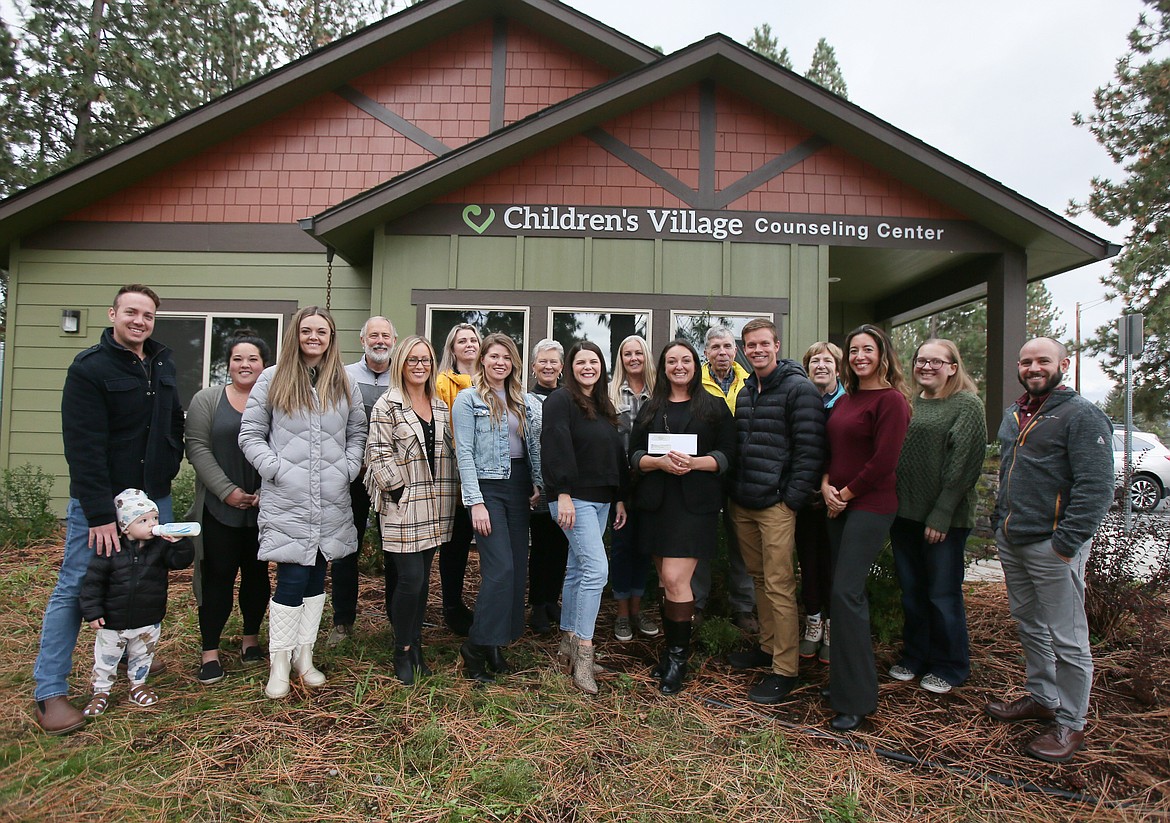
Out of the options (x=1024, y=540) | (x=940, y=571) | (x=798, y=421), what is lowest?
(x=940, y=571)

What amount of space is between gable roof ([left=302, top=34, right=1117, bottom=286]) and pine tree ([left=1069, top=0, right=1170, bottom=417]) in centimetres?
1225

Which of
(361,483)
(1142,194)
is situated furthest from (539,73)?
(1142,194)

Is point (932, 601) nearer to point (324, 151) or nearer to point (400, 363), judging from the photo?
point (400, 363)

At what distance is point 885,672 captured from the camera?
384 centimetres

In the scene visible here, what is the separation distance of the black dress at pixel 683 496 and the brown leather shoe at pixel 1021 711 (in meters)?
1.64

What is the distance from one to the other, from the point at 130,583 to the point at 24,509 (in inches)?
214

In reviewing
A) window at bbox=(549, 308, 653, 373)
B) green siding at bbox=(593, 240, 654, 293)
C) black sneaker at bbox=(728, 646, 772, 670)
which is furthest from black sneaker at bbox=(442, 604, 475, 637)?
green siding at bbox=(593, 240, 654, 293)

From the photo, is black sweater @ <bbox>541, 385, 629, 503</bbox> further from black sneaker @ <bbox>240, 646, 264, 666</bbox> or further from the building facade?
the building facade

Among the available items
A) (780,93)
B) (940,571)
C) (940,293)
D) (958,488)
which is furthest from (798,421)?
(940,293)

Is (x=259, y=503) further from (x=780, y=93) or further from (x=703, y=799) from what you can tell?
(x=780, y=93)

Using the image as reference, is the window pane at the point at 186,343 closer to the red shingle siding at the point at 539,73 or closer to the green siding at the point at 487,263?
the green siding at the point at 487,263

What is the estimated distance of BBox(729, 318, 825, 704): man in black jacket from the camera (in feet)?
11.5

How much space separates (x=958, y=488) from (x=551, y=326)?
4.56 meters

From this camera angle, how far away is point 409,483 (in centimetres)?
347
